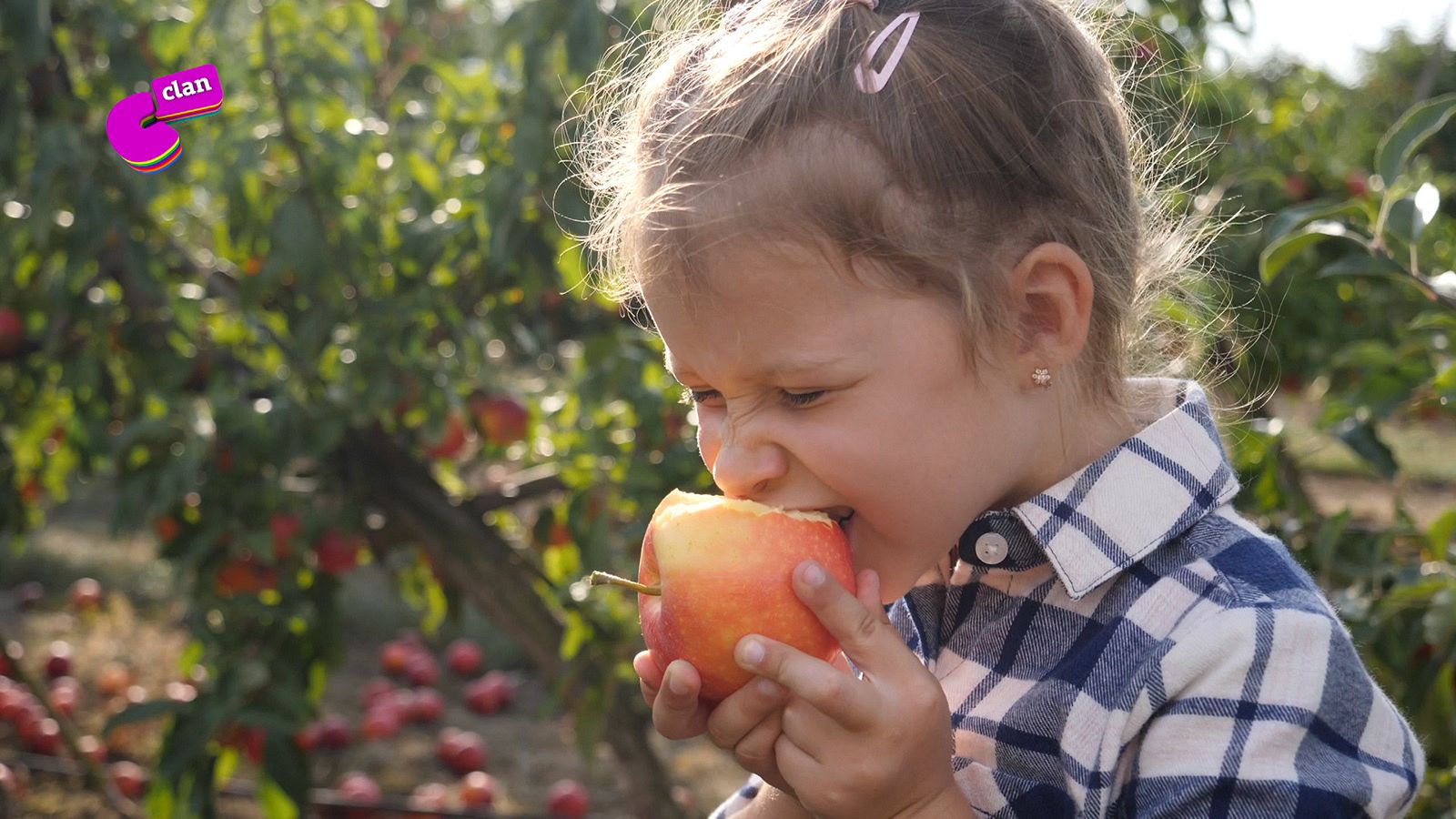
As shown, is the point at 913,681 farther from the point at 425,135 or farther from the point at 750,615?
the point at 425,135

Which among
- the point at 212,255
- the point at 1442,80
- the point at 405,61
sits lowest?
the point at 1442,80

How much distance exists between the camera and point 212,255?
2.61m

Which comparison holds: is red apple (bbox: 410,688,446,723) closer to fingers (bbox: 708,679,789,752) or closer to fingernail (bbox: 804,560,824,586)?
fingers (bbox: 708,679,789,752)

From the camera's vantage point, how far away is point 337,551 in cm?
213

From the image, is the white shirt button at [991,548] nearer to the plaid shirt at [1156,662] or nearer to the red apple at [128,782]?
the plaid shirt at [1156,662]

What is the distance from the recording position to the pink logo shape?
6.93 ft

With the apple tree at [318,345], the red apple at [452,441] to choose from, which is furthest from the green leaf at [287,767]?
the red apple at [452,441]

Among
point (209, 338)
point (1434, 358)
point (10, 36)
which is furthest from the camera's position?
point (209, 338)

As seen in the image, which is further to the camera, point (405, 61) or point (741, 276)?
point (405, 61)

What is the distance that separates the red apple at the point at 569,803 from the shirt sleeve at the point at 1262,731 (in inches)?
81.3

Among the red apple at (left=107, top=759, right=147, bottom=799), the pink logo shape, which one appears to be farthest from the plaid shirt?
the red apple at (left=107, top=759, right=147, bottom=799)

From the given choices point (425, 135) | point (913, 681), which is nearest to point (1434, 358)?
point (913, 681)

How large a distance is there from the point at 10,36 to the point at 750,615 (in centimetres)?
163

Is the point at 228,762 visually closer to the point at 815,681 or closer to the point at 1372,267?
the point at 815,681
